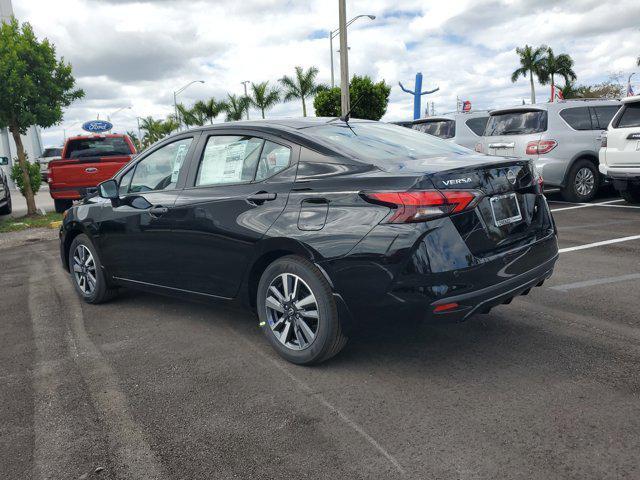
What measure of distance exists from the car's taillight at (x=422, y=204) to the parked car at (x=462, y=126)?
9450mm

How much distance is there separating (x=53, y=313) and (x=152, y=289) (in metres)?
1.17

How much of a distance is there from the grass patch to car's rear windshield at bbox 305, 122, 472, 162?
10.1 m

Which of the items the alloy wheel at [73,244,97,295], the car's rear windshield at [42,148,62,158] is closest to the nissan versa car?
the alloy wheel at [73,244,97,295]

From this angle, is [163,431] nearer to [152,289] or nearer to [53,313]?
[152,289]

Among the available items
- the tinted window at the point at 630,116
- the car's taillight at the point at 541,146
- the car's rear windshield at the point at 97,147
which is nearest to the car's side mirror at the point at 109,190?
the tinted window at the point at 630,116

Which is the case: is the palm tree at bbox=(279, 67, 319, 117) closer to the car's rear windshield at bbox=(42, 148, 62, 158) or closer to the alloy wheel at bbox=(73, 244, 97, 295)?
the car's rear windshield at bbox=(42, 148, 62, 158)

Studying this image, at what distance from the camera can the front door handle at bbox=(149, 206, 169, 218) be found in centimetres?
450

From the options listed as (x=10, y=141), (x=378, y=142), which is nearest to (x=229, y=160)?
A: (x=378, y=142)

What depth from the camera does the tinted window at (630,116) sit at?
9023mm

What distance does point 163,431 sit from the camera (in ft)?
9.84

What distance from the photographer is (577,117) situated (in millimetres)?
10992

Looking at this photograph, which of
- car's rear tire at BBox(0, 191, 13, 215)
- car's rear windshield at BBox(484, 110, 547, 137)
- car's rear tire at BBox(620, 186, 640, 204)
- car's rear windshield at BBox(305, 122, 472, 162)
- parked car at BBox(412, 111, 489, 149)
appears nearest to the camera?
car's rear windshield at BBox(305, 122, 472, 162)

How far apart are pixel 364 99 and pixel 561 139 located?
79.4 feet

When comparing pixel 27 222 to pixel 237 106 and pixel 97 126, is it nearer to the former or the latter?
pixel 97 126
